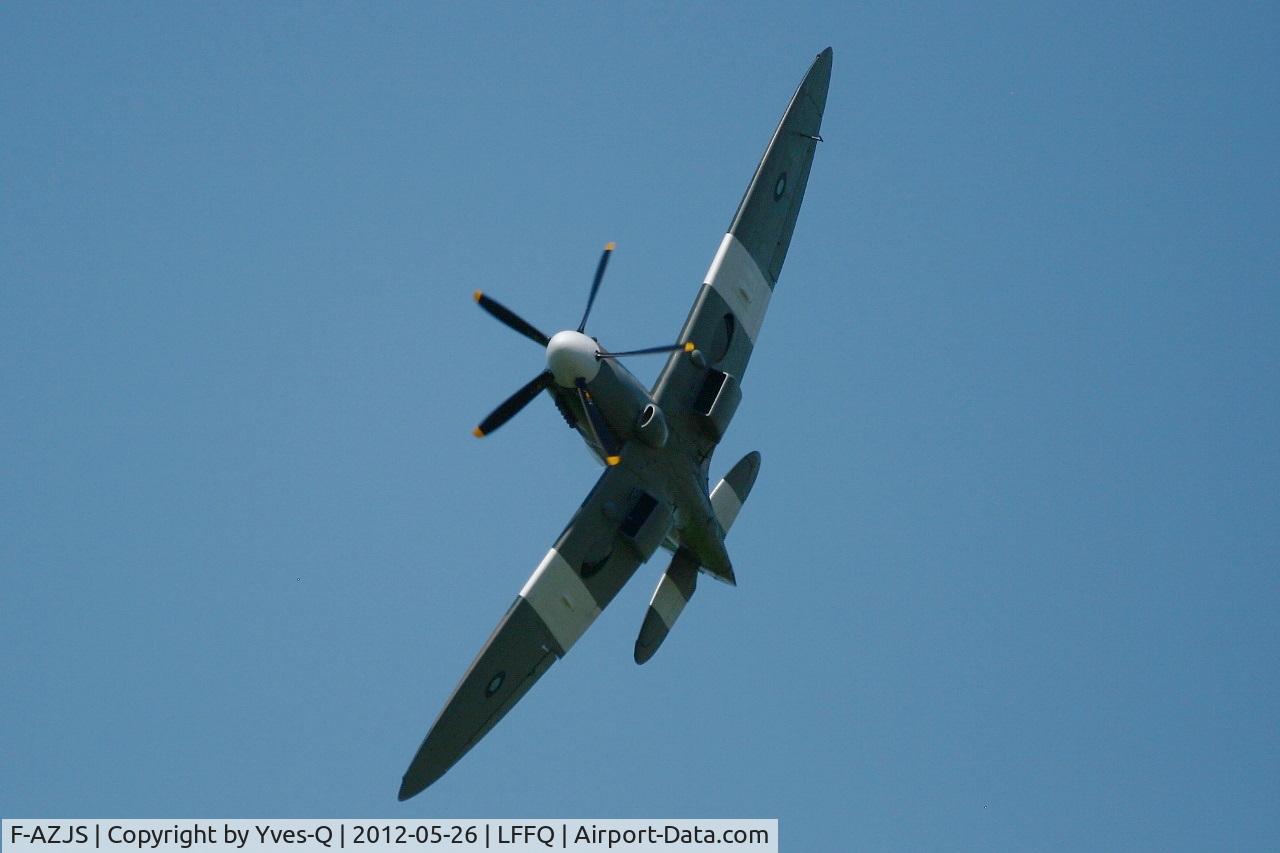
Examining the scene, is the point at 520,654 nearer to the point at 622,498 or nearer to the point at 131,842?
the point at 622,498

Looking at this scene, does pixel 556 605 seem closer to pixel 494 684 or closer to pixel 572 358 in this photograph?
pixel 494 684

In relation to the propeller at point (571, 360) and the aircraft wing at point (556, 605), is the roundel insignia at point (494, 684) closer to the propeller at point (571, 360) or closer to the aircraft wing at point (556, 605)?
the aircraft wing at point (556, 605)

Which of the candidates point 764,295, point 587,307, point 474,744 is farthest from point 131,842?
point 764,295

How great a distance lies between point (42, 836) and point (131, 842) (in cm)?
154

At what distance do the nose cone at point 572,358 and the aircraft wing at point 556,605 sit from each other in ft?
6.76

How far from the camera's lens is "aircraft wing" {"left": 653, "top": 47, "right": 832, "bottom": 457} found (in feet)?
96.4

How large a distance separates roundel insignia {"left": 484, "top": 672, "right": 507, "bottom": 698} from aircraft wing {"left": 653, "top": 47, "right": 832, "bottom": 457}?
5.88 m

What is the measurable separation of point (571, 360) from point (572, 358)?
40 mm

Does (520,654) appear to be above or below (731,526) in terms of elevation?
below

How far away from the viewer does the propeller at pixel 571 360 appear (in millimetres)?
26984

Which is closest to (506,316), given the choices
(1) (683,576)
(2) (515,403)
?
(2) (515,403)

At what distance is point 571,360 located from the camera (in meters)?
26.9

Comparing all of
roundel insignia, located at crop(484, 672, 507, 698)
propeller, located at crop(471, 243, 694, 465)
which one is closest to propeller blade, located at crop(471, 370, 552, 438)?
propeller, located at crop(471, 243, 694, 465)

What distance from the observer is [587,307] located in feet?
90.9
